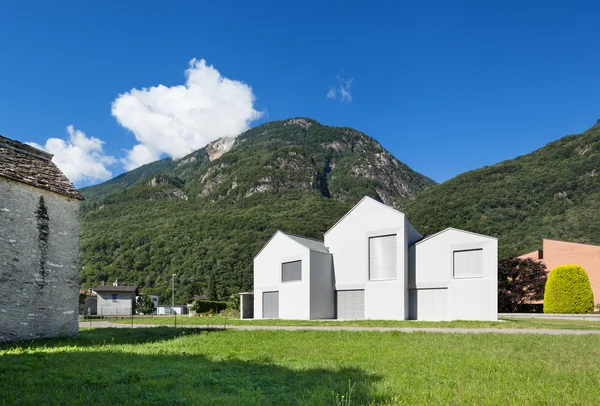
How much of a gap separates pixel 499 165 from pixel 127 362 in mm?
75539

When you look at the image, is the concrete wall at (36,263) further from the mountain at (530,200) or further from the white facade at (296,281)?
the mountain at (530,200)

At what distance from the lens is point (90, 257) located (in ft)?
270

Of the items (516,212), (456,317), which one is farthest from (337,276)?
(516,212)

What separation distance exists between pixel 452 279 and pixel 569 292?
11.2 metres

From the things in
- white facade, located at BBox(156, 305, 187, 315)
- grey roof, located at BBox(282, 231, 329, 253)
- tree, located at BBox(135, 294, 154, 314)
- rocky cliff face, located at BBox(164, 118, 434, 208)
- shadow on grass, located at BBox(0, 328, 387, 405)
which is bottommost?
white facade, located at BBox(156, 305, 187, 315)

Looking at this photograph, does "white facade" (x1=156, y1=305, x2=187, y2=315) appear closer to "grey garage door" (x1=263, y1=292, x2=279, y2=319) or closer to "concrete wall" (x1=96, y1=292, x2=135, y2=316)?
"concrete wall" (x1=96, y1=292, x2=135, y2=316)

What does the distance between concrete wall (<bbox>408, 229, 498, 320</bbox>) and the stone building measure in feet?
80.0

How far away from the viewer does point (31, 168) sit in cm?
1888

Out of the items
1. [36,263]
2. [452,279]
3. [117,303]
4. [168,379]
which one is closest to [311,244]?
[452,279]

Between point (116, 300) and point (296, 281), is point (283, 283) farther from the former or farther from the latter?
point (116, 300)

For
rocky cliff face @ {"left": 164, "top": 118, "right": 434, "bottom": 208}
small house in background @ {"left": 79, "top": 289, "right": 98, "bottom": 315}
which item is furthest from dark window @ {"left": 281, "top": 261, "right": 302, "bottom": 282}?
rocky cliff face @ {"left": 164, "top": 118, "right": 434, "bottom": 208}

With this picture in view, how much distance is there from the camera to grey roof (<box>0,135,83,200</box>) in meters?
17.7

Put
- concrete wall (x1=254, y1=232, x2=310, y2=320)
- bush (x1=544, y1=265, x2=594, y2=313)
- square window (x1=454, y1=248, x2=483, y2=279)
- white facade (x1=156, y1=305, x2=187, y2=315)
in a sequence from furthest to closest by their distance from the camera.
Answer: white facade (x1=156, y1=305, x2=187, y2=315), concrete wall (x1=254, y1=232, x2=310, y2=320), bush (x1=544, y1=265, x2=594, y2=313), square window (x1=454, y1=248, x2=483, y2=279)

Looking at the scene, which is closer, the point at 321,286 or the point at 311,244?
the point at 321,286
